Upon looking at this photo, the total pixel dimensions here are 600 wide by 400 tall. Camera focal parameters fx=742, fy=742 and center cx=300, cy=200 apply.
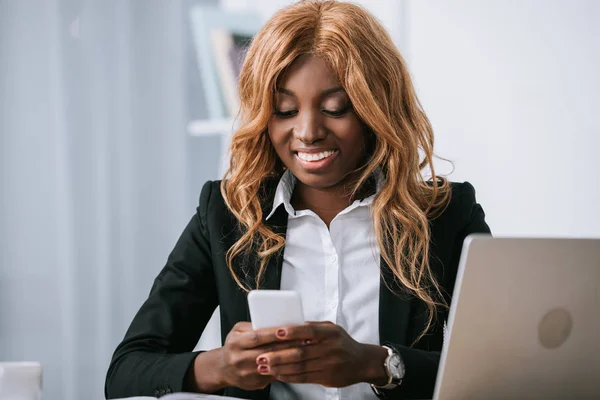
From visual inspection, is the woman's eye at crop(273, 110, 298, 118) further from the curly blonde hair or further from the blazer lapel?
the blazer lapel

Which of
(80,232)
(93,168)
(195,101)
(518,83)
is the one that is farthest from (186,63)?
(518,83)

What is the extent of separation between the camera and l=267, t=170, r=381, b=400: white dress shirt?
63.6 inches

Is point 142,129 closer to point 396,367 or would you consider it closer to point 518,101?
point 518,101

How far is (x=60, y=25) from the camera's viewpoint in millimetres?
3002

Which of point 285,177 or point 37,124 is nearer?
point 285,177

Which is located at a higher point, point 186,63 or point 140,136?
point 186,63

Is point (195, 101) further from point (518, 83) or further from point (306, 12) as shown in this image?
point (306, 12)

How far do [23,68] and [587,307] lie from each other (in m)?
2.49

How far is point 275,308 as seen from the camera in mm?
1100

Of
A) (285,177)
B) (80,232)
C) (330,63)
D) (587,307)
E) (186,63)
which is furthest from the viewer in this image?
(186,63)

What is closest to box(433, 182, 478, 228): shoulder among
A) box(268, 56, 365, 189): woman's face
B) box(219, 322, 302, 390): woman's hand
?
box(268, 56, 365, 189): woman's face

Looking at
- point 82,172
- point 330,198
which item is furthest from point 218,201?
point 82,172

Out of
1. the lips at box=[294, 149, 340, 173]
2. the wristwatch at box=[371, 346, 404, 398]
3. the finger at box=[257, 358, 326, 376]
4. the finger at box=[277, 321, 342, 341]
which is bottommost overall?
the wristwatch at box=[371, 346, 404, 398]

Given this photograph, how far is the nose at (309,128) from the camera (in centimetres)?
157
